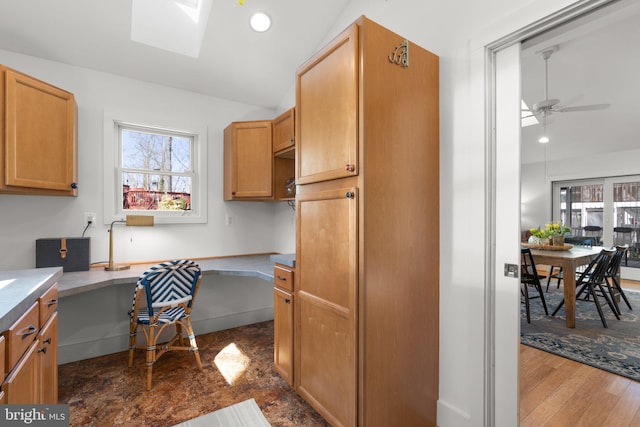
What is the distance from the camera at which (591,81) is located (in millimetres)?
3477

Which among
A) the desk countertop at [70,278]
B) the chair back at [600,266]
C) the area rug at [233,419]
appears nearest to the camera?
the area rug at [233,419]

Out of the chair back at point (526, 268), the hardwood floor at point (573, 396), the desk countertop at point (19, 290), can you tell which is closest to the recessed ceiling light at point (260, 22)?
Result: the desk countertop at point (19, 290)

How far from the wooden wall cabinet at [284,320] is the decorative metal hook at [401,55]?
1404 mm

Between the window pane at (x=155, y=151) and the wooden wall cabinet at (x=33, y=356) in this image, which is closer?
the wooden wall cabinet at (x=33, y=356)

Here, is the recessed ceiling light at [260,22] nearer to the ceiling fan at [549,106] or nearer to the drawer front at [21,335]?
the drawer front at [21,335]

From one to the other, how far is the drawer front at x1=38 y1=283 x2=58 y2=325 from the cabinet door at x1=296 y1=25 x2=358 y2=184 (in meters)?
1.46

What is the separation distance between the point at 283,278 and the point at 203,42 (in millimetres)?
2225

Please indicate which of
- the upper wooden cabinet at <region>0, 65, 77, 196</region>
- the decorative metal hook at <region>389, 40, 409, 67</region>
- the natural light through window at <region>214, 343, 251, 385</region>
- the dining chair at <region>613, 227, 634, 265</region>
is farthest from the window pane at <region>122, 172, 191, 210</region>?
the dining chair at <region>613, 227, 634, 265</region>

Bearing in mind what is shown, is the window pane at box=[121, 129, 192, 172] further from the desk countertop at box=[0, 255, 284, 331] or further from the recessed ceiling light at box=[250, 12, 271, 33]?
the recessed ceiling light at box=[250, 12, 271, 33]

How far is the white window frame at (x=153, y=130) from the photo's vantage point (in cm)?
270

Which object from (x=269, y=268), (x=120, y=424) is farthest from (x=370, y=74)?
(x=120, y=424)

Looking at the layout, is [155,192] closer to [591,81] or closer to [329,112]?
[329,112]

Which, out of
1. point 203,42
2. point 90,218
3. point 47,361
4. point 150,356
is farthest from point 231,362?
point 203,42

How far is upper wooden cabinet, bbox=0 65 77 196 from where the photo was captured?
189cm
